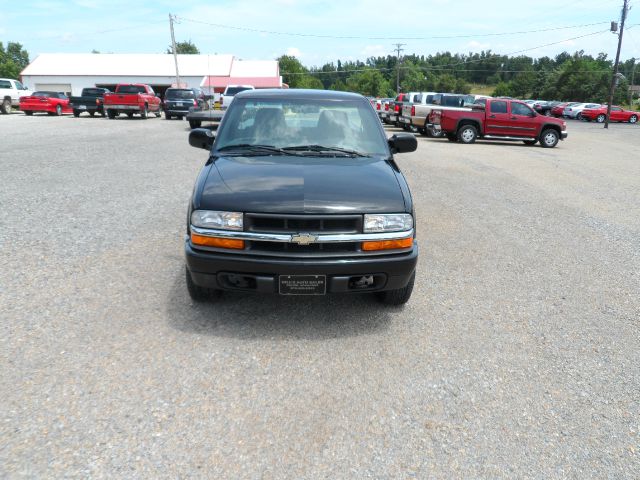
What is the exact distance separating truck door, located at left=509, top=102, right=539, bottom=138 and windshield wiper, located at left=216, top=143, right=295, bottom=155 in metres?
17.6

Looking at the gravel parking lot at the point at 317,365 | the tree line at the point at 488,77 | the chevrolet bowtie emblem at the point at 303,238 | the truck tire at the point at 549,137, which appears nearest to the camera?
the gravel parking lot at the point at 317,365

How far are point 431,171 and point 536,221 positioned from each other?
4.71 metres

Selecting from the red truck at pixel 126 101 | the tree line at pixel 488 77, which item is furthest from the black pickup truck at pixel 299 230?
the tree line at pixel 488 77

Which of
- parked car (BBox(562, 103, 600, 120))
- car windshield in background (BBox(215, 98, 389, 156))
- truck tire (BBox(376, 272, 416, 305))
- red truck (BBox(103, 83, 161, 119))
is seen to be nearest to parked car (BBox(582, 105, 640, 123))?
parked car (BBox(562, 103, 600, 120))

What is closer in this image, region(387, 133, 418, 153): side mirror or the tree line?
region(387, 133, 418, 153): side mirror

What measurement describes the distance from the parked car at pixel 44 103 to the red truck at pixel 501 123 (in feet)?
75.8

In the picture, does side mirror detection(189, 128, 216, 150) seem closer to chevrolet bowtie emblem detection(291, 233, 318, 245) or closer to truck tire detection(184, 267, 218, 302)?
truck tire detection(184, 267, 218, 302)

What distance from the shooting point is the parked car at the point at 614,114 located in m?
44.9

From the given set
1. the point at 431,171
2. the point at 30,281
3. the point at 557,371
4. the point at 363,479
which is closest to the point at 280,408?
the point at 363,479

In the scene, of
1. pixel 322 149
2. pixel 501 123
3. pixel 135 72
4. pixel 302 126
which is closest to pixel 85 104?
pixel 501 123

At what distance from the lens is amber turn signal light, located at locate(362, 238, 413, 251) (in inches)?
135

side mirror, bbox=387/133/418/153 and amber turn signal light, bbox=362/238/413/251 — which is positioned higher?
side mirror, bbox=387/133/418/153

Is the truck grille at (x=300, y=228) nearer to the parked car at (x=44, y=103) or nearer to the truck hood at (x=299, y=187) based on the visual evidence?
the truck hood at (x=299, y=187)

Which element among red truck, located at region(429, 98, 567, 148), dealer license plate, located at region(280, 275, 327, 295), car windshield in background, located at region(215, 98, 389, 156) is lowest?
red truck, located at region(429, 98, 567, 148)
